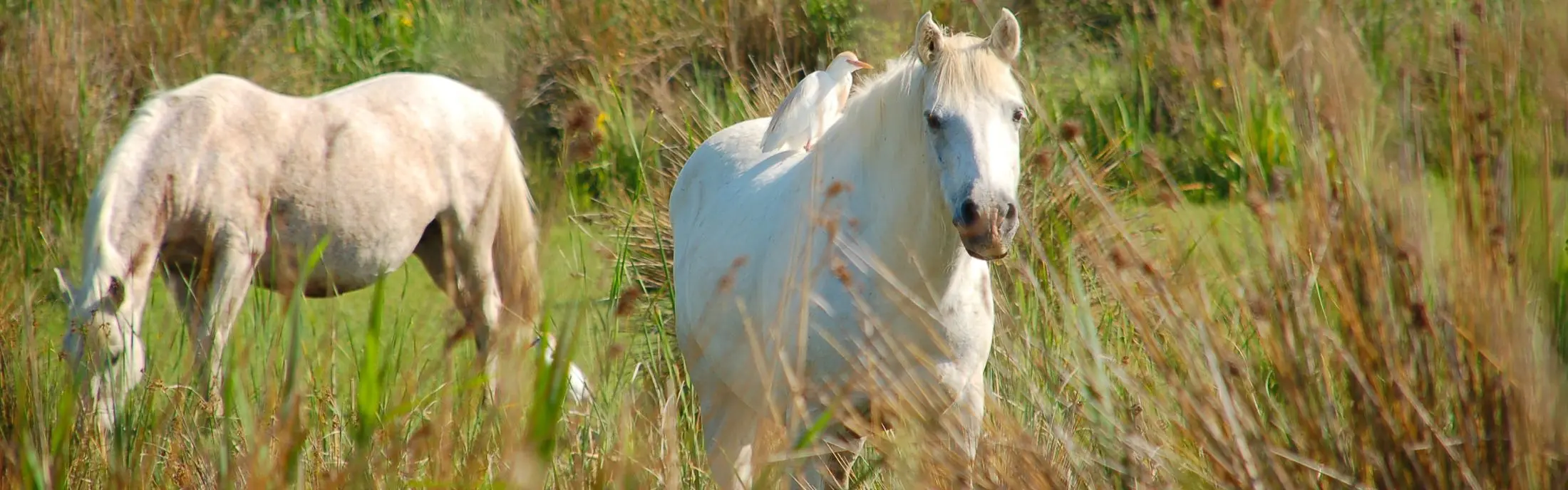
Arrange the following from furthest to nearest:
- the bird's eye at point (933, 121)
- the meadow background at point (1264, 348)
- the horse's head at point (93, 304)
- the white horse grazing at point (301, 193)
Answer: the white horse grazing at point (301, 193) → the horse's head at point (93, 304) → the bird's eye at point (933, 121) → the meadow background at point (1264, 348)

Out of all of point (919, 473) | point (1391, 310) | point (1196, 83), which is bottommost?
point (919, 473)

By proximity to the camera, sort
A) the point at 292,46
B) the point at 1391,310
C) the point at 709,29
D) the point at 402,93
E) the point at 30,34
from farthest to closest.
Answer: the point at 292,46, the point at 709,29, the point at 30,34, the point at 402,93, the point at 1391,310

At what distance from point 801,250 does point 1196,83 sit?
0.99 meters

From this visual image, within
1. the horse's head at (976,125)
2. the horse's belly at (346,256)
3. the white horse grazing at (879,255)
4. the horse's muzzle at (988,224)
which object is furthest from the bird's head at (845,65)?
the horse's belly at (346,256)

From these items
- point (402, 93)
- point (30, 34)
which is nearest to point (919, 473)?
point (402, 93)

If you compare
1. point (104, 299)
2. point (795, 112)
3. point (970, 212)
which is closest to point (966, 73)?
point (970, 212)

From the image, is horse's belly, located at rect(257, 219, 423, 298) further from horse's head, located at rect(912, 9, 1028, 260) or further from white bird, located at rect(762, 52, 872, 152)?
horse's head, located at rect(912, 9, 1028, 260)

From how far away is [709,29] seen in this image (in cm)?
726

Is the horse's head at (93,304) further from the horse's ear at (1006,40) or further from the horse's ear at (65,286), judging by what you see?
the horse's ear at (1006,40)

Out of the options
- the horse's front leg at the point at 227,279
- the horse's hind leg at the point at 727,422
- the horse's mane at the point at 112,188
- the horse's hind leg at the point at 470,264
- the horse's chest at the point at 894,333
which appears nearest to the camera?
the horse's chest at the point at 894,333

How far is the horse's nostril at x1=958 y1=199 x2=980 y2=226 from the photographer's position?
2191 mm

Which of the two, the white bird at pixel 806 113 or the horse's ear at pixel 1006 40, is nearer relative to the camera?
the horse's ear at pixel 1006 40

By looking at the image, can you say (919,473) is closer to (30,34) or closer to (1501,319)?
(1501,319)

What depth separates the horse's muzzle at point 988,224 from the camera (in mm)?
2195
